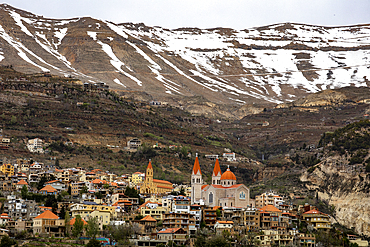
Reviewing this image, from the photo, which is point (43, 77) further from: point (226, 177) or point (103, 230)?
point (103, 230)

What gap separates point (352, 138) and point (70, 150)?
38.3 m

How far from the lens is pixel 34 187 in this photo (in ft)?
230

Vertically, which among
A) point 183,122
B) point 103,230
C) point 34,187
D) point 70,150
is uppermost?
point 183,122

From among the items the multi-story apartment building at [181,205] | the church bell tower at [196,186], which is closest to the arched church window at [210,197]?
the church bell tower at [196,186]

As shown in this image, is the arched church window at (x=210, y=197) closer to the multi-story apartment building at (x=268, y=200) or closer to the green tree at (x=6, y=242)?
the multi-story apartment building at (x=268, y=200)

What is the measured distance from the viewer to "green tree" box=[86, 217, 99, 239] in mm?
55581

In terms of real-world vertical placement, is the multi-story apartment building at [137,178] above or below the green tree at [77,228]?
above

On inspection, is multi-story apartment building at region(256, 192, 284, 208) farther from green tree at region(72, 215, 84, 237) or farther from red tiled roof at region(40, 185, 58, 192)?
green tree at region(72, 215, 84, 237)

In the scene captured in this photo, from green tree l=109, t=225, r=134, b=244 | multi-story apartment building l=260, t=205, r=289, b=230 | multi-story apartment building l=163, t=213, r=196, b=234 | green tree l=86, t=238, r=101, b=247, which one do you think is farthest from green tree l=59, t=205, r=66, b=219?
multi-story apartment building l=260, t=205, r=289, b=230

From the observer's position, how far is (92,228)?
5572 cm

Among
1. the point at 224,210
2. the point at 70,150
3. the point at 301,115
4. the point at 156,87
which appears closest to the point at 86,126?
the point at 70,150

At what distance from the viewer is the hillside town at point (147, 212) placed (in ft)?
189

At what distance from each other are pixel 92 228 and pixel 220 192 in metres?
17.4

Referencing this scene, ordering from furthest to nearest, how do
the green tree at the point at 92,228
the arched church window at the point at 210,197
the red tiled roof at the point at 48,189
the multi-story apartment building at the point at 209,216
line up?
the arched church window at the point at 210,197 → the red tiled roof at the point at 48,189 → the multi-story apartment building at the point at 209,216 → the green tree at the point at 92,228
